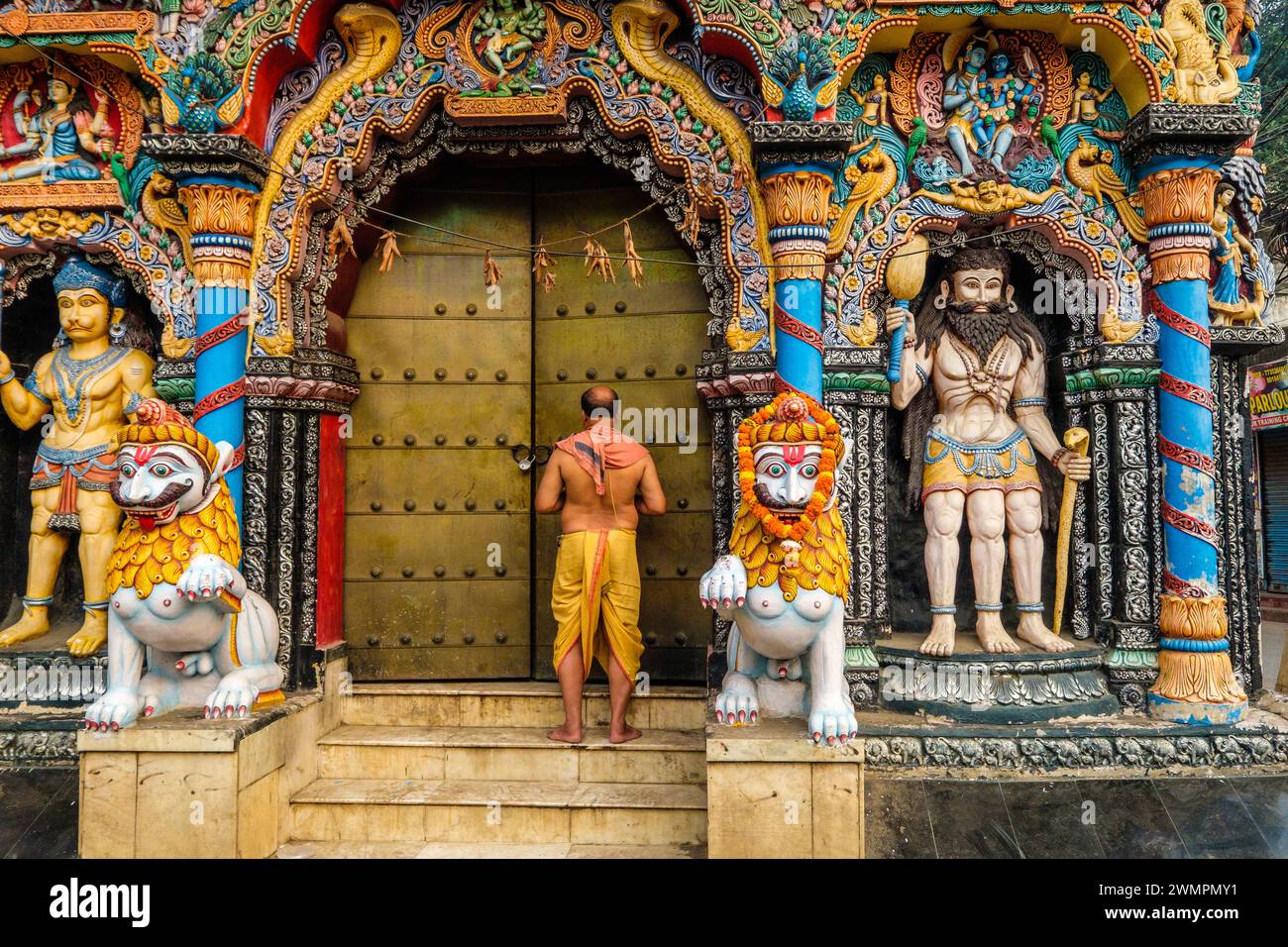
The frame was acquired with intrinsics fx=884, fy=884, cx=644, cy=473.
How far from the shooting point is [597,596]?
5.02 metres

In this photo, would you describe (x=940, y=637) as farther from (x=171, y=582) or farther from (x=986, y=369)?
(x=171, y=582)

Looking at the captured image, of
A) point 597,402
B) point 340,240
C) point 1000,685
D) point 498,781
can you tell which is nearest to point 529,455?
point 597,402

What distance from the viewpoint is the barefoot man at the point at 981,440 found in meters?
5.25

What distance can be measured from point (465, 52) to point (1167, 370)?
4566 mm

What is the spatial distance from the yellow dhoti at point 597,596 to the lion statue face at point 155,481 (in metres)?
1.96

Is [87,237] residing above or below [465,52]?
below

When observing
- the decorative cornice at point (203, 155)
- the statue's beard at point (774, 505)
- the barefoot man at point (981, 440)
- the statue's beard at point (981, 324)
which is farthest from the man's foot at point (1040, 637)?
the decorative cornice at point (203, 155)

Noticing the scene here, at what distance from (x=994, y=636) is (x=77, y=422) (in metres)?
5.81

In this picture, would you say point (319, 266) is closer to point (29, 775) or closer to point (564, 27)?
point (564, 27)

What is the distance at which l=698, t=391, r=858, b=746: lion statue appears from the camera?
4055mm

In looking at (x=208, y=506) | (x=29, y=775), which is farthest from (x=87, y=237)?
(x=29, y=775)

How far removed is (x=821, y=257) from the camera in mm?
5027

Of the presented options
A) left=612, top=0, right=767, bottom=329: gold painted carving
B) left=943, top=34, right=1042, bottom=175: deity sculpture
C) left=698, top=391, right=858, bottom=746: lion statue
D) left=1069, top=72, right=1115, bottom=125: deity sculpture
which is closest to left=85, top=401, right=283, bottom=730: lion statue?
left=698, top=391, right=858, bottom=746: lion statue

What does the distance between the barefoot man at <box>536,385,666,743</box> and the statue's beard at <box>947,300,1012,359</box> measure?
2109 millimetres
